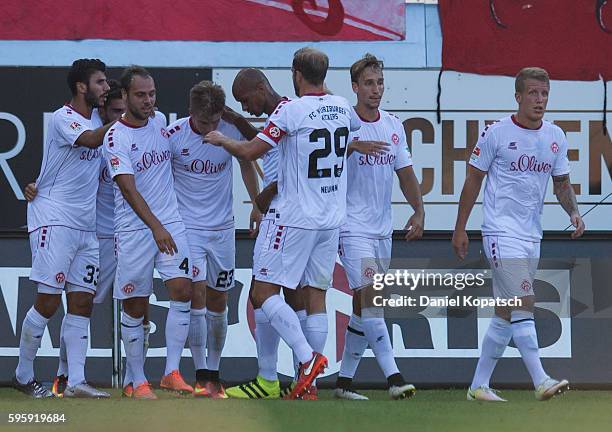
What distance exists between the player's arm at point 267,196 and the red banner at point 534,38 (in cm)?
468

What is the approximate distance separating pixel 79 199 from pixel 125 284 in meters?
0.80

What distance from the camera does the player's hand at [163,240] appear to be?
8.36 m

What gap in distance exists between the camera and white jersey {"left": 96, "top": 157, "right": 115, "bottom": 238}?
9.48 m

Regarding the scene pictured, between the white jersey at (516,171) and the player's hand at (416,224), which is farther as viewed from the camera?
the player's hand at (416,224)

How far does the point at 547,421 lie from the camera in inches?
277

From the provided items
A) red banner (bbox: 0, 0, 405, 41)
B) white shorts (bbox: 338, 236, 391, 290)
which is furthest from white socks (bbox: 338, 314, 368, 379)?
red banner (bbox: 0, 0, 405, 41)

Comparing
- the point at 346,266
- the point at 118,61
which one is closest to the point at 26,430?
the point at 346,266

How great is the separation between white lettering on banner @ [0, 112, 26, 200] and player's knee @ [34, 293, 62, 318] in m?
3.56

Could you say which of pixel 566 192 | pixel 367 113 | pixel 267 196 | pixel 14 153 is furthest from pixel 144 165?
pixel 14 153

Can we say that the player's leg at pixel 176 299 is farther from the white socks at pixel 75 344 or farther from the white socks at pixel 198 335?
the white socks at pixel 75 344

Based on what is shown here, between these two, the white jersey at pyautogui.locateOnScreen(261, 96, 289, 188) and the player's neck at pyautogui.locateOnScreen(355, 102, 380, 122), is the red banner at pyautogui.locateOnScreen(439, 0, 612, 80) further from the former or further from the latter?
the white jersey at pyautogui.locateOnScreen(261, 96, 289, 188)

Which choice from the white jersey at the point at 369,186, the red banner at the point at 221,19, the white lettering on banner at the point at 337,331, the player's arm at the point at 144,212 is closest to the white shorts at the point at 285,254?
the player's arm at the point at 144,212

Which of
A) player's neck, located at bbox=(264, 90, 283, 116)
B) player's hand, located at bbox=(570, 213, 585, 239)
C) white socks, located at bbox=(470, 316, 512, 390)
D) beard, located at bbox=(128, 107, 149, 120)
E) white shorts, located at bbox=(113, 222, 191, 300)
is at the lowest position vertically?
white socks, located at bbox=(470, 316, 512, 390)

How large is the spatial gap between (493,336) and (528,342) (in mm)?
338
